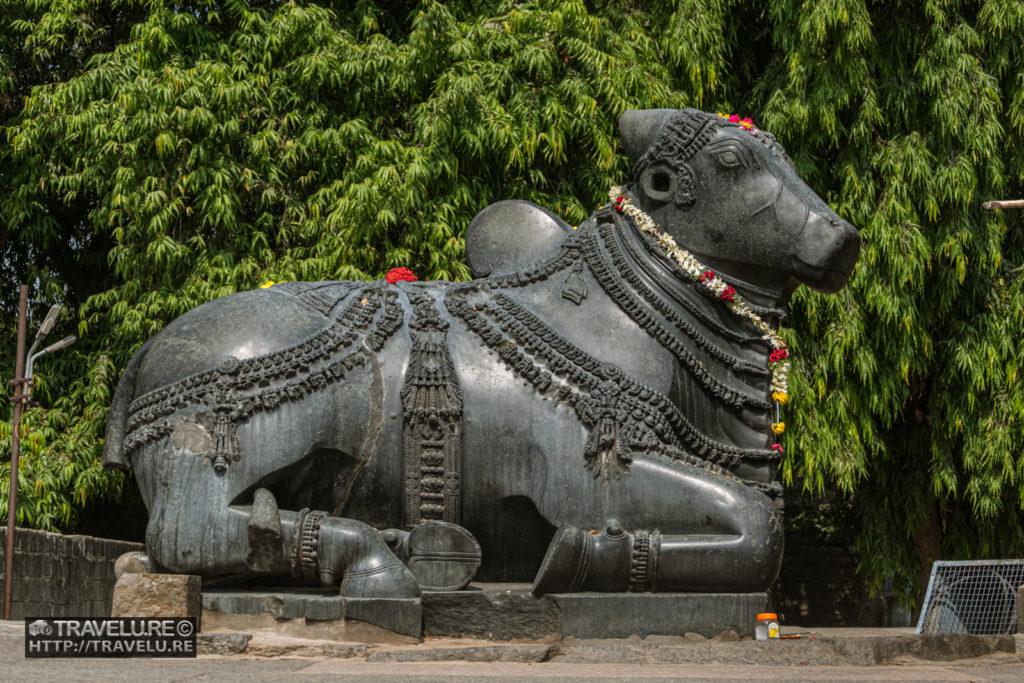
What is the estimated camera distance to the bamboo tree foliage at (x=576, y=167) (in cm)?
1102

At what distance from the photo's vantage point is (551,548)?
5.34m

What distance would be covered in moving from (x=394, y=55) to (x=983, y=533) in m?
6.85

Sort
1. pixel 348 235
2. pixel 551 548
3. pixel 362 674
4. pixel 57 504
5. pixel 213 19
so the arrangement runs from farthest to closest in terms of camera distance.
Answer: pixel 213 19
pixel 57 504
pixel 348 235
pixel 551 548
pixel 362 674

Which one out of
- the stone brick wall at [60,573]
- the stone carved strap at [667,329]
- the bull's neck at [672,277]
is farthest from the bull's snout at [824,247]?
the stone brick wall at [60,573]

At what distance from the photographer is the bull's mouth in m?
5.95

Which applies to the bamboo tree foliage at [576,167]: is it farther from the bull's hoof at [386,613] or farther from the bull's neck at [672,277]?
the bull's hoof at [386,613]

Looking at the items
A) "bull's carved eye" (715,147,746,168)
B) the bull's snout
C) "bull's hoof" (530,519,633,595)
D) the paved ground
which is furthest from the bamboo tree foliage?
the paved ground

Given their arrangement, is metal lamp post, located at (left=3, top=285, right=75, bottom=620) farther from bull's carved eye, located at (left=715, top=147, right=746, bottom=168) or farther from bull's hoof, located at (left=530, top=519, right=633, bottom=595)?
bull's carved eye, located at (left=715, top=147, right=746, bottom=168)

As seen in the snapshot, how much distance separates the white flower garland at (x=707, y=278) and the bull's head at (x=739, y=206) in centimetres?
6

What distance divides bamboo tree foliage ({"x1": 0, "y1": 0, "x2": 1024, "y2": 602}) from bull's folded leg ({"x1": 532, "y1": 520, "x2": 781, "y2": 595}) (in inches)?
219

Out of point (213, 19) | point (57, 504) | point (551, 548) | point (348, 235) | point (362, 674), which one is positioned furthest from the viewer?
point (213, 19)

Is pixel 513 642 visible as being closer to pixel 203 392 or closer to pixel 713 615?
pixel 713 615

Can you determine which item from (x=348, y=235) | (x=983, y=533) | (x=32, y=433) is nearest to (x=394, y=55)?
(x=348, y=235)

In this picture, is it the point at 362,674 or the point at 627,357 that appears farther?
the point at 627,357
